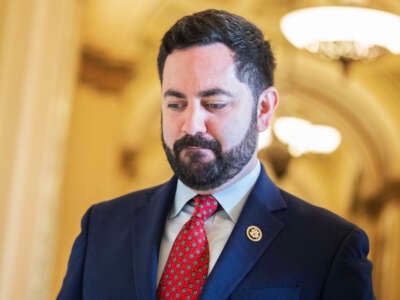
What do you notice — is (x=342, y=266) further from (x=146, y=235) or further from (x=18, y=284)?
(x=18, y=284)

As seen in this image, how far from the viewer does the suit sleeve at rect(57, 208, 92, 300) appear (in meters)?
2.84

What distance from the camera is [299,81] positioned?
55.7ft

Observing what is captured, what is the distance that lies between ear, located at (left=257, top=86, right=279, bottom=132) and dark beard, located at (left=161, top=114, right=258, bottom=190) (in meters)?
0.08

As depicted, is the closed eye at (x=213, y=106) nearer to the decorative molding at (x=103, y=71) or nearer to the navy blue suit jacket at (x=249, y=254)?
the navy blue suit jacket at (x=249, y=254)

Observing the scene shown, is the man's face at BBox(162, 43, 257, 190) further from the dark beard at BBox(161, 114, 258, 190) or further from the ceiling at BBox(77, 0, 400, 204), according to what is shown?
the ceiling at BBox(77, 0, 400, 204)

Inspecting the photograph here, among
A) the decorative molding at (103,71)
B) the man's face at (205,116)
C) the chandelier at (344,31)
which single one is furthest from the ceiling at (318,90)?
the man's face at (205,116)

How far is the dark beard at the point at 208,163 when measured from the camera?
2.61m

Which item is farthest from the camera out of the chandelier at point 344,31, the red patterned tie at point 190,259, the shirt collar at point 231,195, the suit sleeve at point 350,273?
the chandelier at point 344,31

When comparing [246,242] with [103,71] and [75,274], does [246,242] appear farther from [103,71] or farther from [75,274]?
[103,71]

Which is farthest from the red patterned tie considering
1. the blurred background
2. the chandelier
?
the chandelier

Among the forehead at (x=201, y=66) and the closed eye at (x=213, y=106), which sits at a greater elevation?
the forehead at (x=201, y=66)

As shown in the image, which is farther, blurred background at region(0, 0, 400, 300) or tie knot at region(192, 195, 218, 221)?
blurred background at region(0, 0, 400, 300)

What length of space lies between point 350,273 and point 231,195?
43cm

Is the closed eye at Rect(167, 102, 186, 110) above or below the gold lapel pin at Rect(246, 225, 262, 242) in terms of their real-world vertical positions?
above
